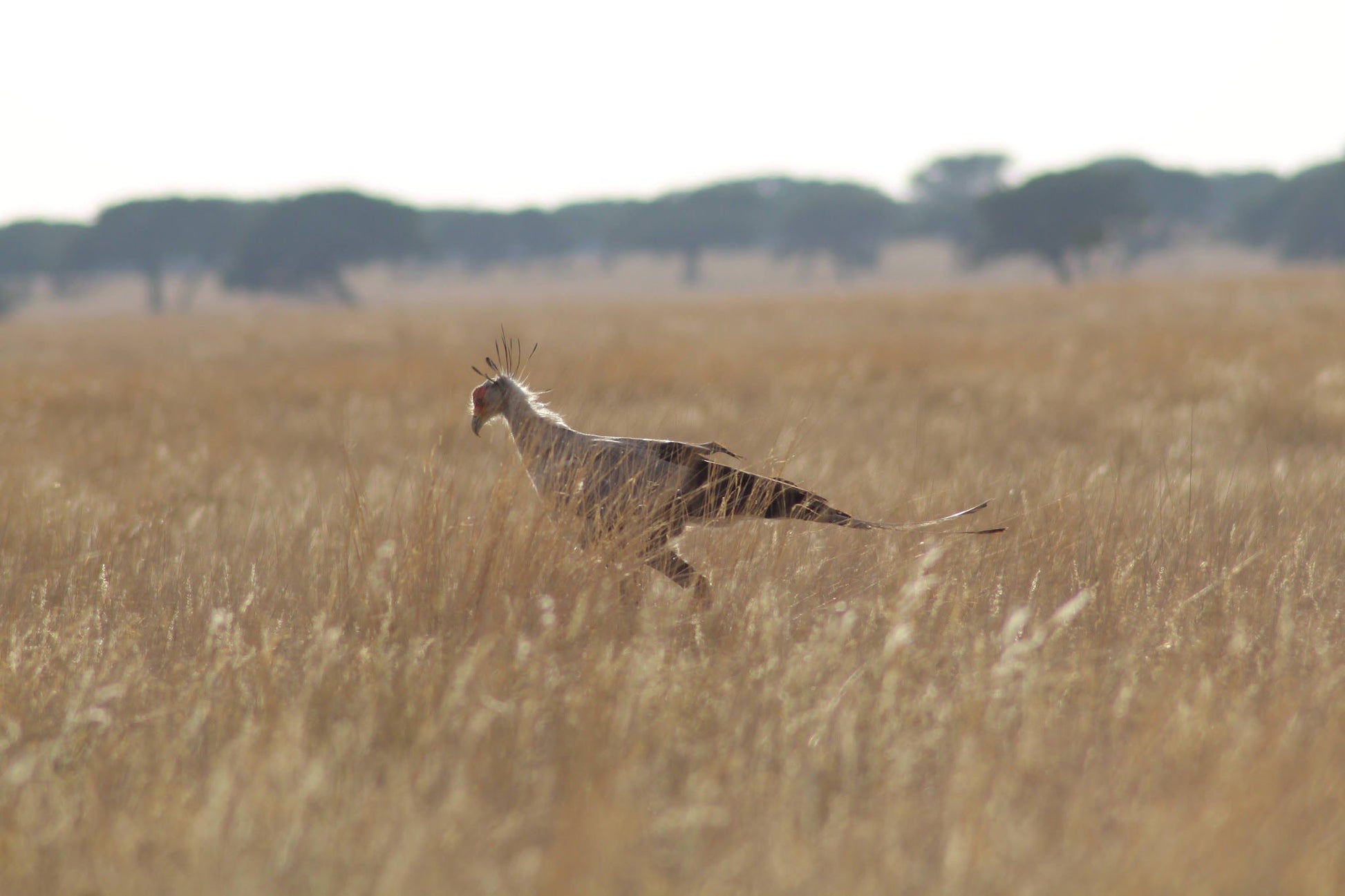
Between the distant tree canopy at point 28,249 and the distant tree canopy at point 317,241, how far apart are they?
20.4 meters

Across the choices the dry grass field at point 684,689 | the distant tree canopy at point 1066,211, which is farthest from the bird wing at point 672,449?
the distant tree canopy at point 1066,211

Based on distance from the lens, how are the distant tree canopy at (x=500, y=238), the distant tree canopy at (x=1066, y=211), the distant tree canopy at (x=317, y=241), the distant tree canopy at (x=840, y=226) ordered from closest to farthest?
the distant tree canopy at (x=1066, y=211)
the distant tree canopy at (x=317, y=241)
the distant tree canopy at (x=840, y=226)
the distant tree canopy at (x=500, y=238)

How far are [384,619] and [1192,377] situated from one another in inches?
320

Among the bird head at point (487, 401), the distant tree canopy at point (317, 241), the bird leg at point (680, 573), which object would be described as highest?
the distant tree canopy at point (317, 241)

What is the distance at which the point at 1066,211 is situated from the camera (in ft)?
189

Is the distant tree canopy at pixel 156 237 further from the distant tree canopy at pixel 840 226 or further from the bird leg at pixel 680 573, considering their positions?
the bird leg at pixel 680 573

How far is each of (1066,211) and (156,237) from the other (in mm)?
56194

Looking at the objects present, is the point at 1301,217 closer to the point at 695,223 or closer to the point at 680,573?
the point at 695,223

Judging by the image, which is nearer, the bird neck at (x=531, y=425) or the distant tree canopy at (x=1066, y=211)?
the bird neck at (x=531, y=425)

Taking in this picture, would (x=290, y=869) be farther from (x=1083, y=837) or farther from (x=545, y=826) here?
(x=1083, y=837)

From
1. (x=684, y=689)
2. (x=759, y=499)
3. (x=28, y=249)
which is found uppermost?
(x=28, y=249)

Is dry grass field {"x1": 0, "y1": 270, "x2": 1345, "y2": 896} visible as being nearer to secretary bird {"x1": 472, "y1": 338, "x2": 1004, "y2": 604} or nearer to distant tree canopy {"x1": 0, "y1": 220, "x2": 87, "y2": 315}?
secretary bird {"x1": 472, "y1": 338, "x2": 1004, "y2": 604}

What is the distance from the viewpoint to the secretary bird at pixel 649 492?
318 centimetres

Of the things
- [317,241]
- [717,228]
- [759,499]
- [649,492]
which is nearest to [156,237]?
[317,241]
